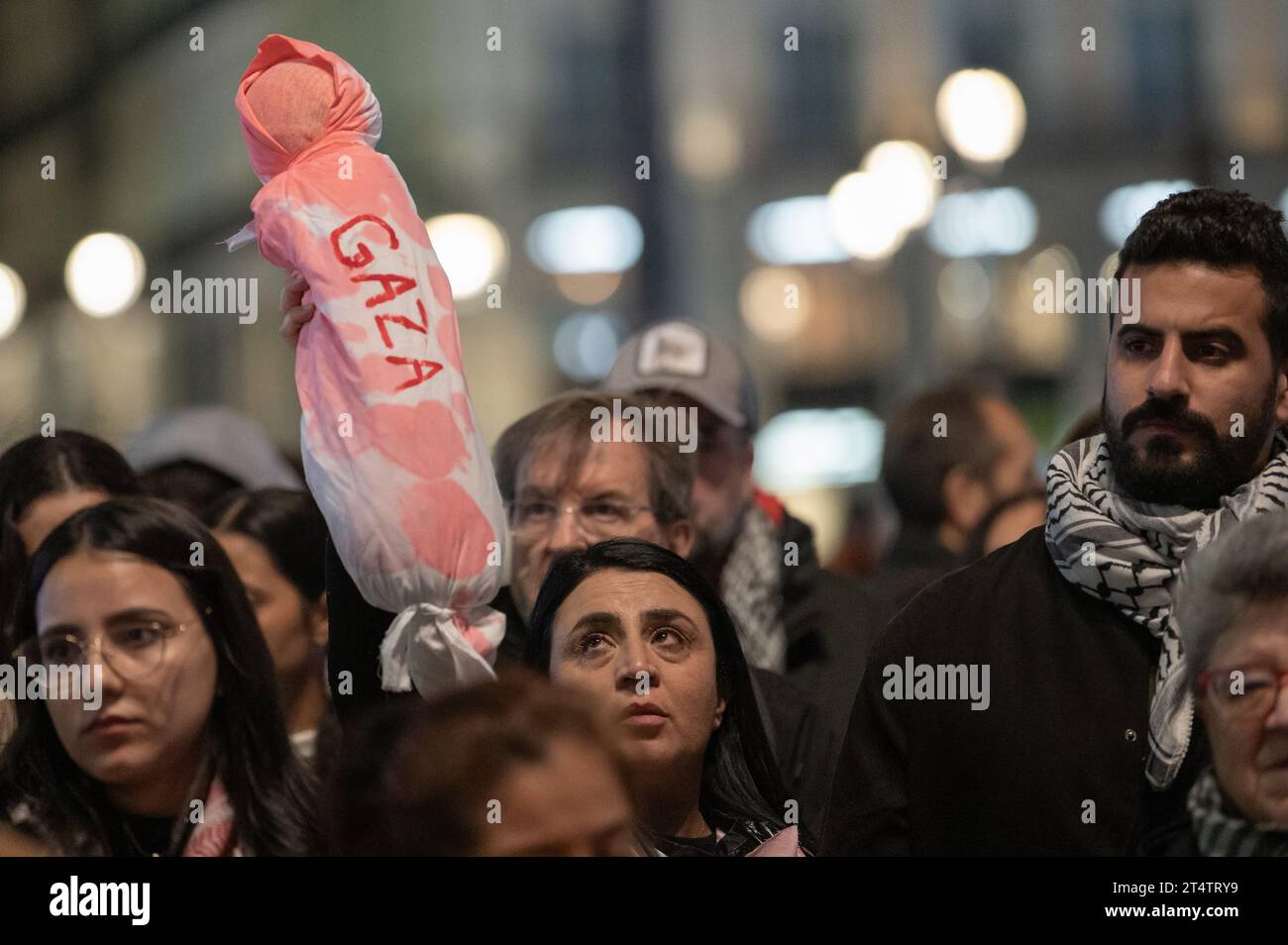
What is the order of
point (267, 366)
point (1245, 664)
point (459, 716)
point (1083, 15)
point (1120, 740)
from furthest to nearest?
point (1083, 15), point (267, 366), point (1120, 740), point (1245, 664), point (459, 716)

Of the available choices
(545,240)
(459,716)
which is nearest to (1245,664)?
(459,716)

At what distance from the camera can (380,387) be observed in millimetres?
2973

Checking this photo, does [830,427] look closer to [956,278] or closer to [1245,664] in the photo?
[956,278]

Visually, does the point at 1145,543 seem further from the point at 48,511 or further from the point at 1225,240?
the point at 48,511

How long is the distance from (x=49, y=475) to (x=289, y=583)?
1.84ft

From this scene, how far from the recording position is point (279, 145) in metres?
3.11

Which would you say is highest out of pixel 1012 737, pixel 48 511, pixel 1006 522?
pixel 48 511

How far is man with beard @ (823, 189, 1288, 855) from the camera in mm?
3076

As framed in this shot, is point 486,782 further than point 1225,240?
No

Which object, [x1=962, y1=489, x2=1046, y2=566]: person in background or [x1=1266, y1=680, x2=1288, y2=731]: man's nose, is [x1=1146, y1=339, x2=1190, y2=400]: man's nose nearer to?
[x1=1266, y1=680, x2=1288, y2=731]: man's nose

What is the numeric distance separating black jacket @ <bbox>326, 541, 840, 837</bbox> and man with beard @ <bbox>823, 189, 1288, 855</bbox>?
1.32 feet

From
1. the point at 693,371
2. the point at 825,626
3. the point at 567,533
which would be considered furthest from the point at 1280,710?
the point at 693,371
